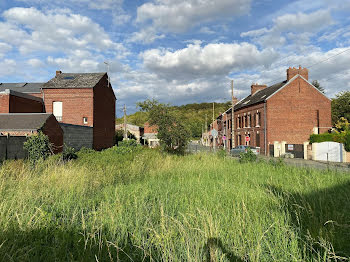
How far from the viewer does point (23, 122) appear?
17844mm

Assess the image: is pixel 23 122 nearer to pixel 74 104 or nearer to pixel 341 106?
pixel 74 104

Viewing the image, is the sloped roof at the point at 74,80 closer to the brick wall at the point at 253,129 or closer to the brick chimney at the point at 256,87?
the brick wall at the point at 253,129

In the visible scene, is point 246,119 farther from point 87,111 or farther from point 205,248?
point 205,248

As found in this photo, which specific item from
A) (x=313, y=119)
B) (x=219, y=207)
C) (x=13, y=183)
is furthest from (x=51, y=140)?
(x=313, y=119)

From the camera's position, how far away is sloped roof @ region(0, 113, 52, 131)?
17219mm

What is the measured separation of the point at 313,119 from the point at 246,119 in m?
9.54

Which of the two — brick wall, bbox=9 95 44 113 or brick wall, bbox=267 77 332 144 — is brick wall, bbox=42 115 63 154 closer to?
brick wall, bbox=9 95 44 113

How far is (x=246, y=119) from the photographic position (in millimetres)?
38500

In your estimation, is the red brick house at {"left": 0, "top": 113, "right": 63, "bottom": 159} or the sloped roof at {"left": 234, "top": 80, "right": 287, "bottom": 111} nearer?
the red brick house at {"left": 0, "top": 113, "right": 63, "bottom": 159}


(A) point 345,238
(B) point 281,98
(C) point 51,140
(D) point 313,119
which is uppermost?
(B) point 281,98

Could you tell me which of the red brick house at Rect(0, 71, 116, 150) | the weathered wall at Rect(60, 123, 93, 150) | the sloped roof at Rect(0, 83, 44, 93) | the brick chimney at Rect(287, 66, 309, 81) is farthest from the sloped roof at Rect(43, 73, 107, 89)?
the brick chimney at Rect(287, 66, 309, 81)

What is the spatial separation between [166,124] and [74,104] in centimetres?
1562

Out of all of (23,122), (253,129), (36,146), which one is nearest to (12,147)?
(36,146)

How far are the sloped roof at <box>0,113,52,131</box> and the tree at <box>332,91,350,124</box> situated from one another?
41.5 metres
